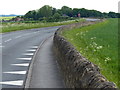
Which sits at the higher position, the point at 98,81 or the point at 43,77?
the point at 98,81

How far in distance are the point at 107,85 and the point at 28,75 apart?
8197 mm

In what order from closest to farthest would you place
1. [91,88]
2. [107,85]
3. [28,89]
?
1. [107,85]
2. [91,88]
3. [28,89]

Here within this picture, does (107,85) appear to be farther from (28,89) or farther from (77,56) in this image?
(28,89)

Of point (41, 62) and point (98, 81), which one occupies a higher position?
point (98, 81)

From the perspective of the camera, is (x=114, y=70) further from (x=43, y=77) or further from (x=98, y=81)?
(x=98, y=81)

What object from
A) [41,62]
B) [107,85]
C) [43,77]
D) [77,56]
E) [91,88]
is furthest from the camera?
[41,62]

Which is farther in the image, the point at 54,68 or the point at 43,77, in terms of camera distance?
the point at 54,68

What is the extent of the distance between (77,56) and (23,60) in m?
9.03

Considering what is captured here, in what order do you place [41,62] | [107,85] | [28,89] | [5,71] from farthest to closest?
[41,62]
[5,71]
[28,89]
[107,85]

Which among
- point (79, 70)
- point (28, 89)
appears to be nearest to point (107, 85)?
point (79, 70)

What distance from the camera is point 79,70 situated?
26.3 feet

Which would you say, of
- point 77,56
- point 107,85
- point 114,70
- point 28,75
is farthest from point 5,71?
point 107,85

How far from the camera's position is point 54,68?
50.4 feet

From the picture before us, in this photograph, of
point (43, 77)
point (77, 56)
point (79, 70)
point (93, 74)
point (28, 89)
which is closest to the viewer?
point (93, 74)
